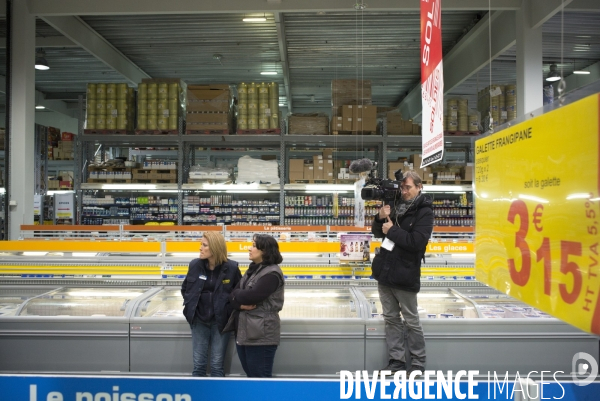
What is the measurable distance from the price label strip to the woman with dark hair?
2.05 metres

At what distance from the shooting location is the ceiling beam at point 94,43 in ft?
35.3

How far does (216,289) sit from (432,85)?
2130 mm

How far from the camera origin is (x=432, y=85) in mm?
3418

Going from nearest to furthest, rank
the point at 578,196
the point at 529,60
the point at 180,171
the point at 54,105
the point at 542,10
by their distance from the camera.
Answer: the point at 578,196 < the point at 542,10 < the point at 529,60 < the point at 180,171 < the point at 54,105

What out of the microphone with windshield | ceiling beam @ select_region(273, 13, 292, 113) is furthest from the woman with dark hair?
ceiling beam @ select_region(273, 13, 292, 113)

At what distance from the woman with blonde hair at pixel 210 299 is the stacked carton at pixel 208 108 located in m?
8.14

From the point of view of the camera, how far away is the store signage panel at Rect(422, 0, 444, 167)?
128 inches

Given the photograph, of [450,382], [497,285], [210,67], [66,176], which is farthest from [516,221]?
[66,176]

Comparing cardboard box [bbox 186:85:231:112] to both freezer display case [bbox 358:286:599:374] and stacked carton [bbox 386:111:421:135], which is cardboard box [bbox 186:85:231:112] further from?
freezer display case [bbox 358:286:599:374]

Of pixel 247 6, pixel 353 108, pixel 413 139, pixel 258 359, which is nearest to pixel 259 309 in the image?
pixel 258 359

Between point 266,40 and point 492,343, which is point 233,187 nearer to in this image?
point 266,40

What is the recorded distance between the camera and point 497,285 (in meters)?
1.81

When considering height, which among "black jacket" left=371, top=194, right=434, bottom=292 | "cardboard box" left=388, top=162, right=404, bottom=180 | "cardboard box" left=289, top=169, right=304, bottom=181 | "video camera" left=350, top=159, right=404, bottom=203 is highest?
"cardboard box" left=388, top=162, right=404, bottom=180

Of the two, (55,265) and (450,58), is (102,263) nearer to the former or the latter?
(55,265)
